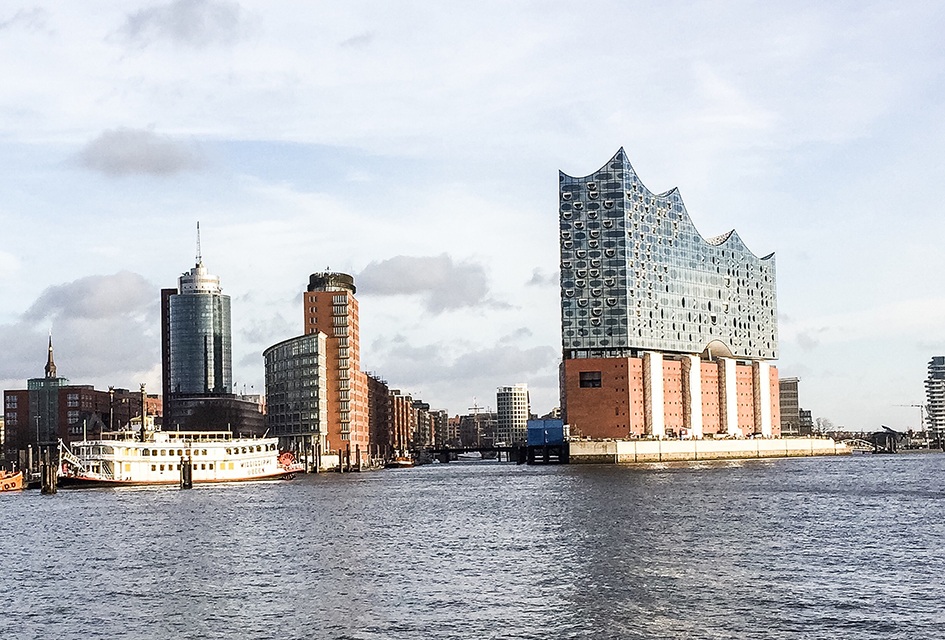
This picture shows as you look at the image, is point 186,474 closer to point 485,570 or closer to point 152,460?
point 152,460

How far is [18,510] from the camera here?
133375 mm

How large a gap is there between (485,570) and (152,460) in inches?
4526

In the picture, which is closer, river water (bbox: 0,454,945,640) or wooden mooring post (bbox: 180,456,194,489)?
river water (bbox: 0,454,945,640)

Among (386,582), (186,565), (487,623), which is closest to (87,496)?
(186,565)

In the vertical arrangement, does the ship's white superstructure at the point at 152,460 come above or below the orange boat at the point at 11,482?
above

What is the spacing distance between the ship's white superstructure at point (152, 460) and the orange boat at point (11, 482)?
681cm

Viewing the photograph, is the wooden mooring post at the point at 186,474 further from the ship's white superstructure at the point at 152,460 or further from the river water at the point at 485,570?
the river water at the point at 485,570

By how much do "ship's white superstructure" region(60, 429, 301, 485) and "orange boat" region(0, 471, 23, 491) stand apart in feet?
22.3

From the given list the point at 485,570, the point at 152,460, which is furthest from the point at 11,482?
the point at 485,570

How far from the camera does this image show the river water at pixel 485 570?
5538 cm

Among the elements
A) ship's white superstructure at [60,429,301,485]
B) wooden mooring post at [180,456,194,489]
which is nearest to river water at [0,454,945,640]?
wooden mooring post at [180,456,194,489]

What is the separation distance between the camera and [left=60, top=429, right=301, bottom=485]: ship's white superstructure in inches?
6939

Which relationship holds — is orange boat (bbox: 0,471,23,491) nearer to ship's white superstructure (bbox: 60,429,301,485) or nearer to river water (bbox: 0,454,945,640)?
ship's white superstructure (bbox: 60,429,301,485)

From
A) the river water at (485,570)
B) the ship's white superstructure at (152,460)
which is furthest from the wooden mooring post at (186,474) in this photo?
the river water at (485,570)
